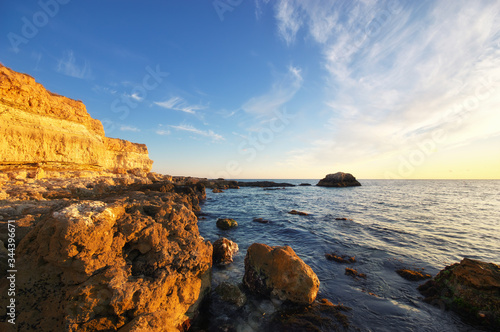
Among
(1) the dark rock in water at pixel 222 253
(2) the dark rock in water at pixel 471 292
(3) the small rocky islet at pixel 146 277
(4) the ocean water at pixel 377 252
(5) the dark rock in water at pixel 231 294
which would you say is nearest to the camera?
(3) the small rocky islet at pixel 146 277

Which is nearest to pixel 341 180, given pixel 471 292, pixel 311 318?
pixel 471 292

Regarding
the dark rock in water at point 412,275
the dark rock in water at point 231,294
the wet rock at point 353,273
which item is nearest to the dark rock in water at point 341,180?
the dark rock in water at point 412,275

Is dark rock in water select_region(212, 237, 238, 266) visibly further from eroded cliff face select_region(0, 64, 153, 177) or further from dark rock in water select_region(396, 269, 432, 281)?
eroded cliff face select_region(0, 64, 153, 177)

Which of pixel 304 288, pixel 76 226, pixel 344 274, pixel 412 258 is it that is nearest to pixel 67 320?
pixel 76 226

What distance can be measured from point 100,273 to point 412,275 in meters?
11.1

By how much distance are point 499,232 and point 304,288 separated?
763 inches

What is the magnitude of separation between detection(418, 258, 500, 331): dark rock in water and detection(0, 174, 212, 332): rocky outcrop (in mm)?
7905

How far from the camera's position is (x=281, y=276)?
599 centimetres

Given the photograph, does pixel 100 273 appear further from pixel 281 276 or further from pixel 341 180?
pixel 341 180

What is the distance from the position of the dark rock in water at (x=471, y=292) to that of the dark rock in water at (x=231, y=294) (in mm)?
6320

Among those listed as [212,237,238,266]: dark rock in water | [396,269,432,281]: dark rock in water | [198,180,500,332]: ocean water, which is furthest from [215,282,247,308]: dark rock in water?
[396,269,432,281]: dark rock in water

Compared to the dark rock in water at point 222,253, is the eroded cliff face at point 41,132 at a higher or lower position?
higher

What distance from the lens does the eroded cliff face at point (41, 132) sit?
48.9 ft

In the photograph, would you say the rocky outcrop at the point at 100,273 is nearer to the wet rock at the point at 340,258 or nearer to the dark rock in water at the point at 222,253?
the dark rock in water at the point at 222,253
